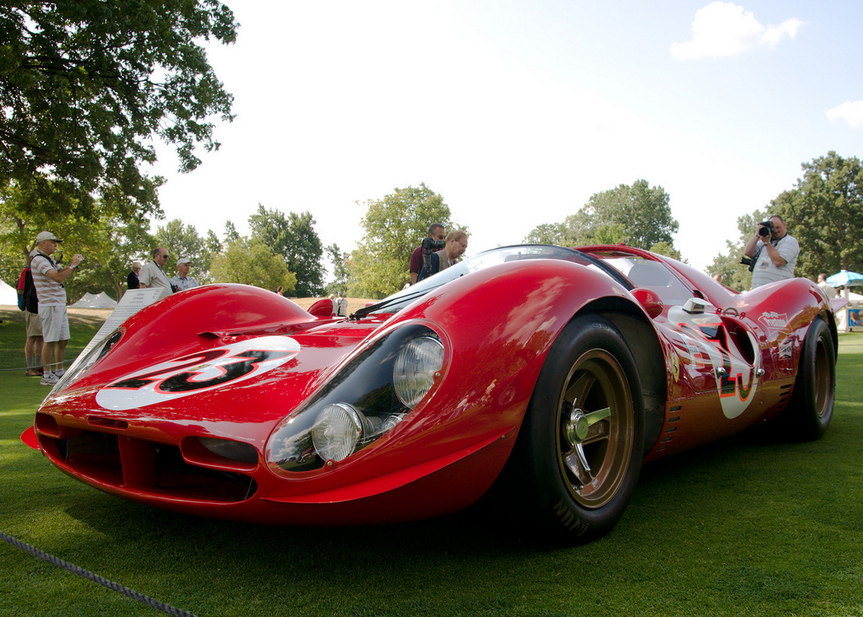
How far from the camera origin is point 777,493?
2062 mm

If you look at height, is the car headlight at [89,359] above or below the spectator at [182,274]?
below

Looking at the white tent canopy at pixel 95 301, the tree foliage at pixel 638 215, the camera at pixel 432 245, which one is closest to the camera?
the camera at pixel 432 245

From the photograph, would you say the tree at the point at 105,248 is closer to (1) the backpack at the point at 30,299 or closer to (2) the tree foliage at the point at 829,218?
(1) the backpack at the point at 30,299

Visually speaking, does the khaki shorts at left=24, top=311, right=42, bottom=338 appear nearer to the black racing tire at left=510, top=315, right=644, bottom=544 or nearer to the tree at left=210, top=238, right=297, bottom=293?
the black racing tire at left=510, top=315, right=644, bottom=544

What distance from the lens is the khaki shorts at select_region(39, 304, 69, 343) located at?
6.19 m

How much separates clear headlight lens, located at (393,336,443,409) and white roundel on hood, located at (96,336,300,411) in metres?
0.54

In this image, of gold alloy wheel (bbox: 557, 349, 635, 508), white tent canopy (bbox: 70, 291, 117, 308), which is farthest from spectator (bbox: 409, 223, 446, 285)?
white tent canopy (bbox: 70, 291, 117, 308)

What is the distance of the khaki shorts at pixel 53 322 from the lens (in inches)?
244

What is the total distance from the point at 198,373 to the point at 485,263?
129cm

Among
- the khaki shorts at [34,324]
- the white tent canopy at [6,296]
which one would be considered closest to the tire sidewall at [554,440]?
the khaki shorts at [34,324]

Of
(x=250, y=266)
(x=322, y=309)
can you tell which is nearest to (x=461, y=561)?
(x=322, y=309)

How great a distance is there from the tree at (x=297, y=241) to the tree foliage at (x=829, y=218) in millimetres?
46676

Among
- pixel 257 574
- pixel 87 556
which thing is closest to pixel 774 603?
pixel 257 574

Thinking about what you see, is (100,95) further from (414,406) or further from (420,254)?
(414,406)
